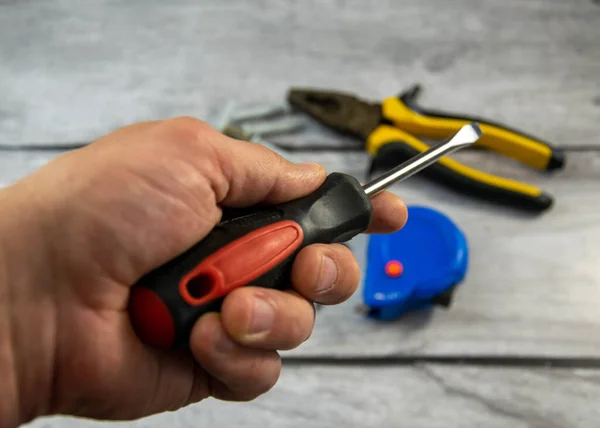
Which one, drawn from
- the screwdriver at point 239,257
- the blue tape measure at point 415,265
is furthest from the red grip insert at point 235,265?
the blue tape measure at point 415,265

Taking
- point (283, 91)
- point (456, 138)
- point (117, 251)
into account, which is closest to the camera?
point (117, 251)

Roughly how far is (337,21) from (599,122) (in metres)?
0.36

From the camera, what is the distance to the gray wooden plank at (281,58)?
2.32ft

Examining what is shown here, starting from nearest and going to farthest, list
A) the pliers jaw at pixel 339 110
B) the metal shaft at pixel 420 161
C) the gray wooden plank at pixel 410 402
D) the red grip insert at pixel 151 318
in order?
the red grip insert at pixel 151 318, the metal shaft at pixel 420 161, the gray wooden plank at pixel 410 402, the pliers jaw at pixel 339 110

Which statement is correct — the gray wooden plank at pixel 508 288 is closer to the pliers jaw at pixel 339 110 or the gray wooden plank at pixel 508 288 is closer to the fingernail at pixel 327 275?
the pliers jaw at pixel 339 110

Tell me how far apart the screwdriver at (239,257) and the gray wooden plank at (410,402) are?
0.70 ft

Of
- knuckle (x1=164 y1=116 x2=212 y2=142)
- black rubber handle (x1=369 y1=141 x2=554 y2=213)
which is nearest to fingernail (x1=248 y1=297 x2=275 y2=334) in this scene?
knuckle (x1=164 y1=116 x2=212 y2=142)

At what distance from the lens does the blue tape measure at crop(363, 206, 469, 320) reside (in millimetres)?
552

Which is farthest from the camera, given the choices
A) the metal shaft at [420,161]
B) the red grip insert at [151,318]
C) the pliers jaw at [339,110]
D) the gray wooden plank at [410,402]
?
the pliers jaw at [339,110]

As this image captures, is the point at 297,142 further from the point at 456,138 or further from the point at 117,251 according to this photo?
the point at 117,251

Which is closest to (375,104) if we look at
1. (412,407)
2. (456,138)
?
(456,138)

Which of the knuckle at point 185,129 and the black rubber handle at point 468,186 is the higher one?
the knuckle at point 185,129

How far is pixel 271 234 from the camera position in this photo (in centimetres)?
34

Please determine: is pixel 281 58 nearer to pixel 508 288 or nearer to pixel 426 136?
pixel 426 136
